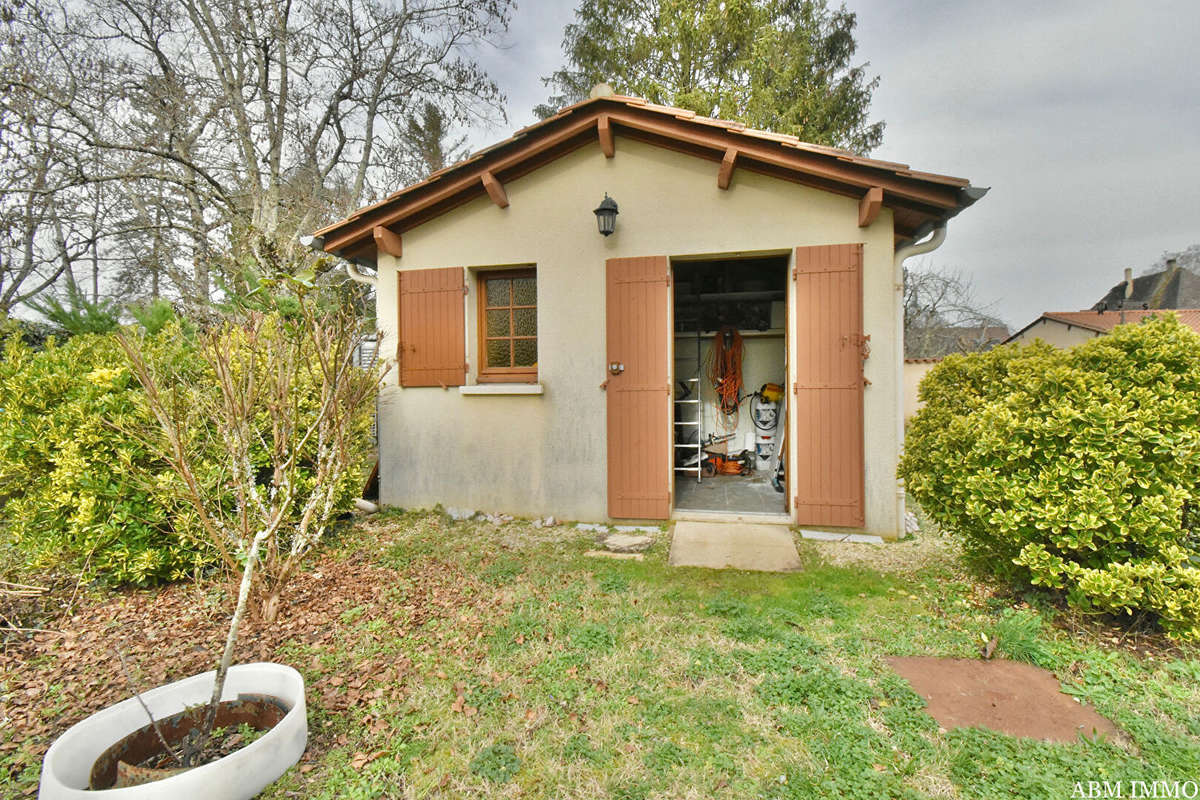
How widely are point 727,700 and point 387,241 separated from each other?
546 centimetres

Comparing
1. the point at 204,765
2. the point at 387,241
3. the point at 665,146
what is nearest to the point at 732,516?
the point at 665,146

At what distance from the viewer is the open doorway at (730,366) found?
7234 mm

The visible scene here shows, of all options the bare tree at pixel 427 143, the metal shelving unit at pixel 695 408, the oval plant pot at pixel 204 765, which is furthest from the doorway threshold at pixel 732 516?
the bare tree at pixel 427 143

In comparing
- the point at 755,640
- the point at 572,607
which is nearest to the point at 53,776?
the point at 572,607

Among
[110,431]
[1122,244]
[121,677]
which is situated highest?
[1122,244]

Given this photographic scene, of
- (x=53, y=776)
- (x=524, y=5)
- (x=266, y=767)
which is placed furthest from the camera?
(x=524, y=5)

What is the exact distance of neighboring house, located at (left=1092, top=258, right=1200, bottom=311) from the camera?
16531 millimetres

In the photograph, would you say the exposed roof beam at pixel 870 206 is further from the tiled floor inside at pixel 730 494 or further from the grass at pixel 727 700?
the grass at pixel 727 700

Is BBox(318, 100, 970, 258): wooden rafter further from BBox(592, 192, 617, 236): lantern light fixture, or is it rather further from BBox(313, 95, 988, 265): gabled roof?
BBox(592, 192, 617, 236): lantern light fixture

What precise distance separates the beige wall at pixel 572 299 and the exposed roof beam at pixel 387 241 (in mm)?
121

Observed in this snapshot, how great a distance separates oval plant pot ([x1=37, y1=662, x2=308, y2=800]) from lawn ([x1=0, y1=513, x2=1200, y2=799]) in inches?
5.9

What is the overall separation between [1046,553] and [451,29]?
1561 cm

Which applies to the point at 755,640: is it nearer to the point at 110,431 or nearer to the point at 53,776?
the point at 53,776

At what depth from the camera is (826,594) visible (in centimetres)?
343
